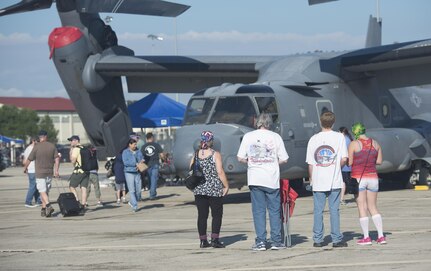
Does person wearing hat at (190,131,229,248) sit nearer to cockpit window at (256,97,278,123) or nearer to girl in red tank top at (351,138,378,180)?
girl in red tank top at (351,138,378,180)

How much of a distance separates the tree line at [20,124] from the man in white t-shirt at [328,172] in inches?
3847

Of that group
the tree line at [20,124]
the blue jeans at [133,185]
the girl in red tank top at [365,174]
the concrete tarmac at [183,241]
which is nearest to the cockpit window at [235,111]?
the concrete tarmac at [183,241]

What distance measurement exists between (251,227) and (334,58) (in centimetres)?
855

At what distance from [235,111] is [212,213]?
23.8ft

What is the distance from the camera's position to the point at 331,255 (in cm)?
1104

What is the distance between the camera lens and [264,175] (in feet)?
38.5

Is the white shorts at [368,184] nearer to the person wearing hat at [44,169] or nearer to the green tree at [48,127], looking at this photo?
the person wearing hat at [44,169]

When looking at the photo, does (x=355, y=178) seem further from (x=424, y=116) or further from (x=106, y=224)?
(x=424, y=116)

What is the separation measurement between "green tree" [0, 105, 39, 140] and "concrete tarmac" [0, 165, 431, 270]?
8949 cm

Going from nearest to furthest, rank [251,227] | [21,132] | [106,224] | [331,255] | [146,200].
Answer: [331,255] → [251,227] → [106,224] → [146,200] → [21,132]

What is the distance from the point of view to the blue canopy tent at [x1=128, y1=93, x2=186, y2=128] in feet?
A: 102

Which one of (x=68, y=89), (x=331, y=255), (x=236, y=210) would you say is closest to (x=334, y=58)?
(x=236, y=210)

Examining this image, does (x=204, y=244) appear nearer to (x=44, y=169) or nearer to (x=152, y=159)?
(x=44, y=169)

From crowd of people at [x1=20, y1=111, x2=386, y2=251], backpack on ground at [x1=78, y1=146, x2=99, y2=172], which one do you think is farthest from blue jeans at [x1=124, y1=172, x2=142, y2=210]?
crowd of people at [x1=20, y1=111, x2=386, y2=251]
